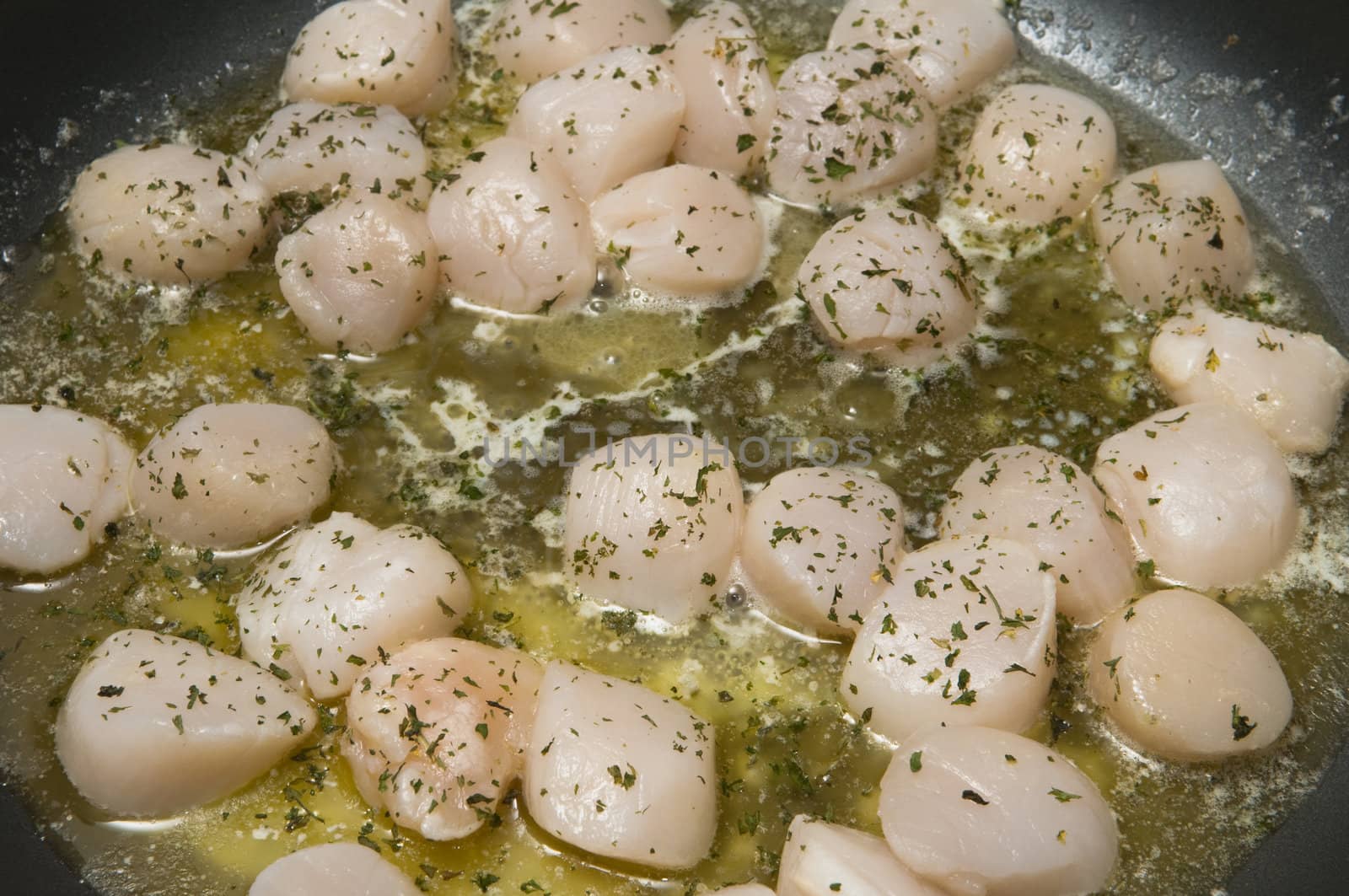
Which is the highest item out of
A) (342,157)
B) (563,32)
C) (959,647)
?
(563,32)

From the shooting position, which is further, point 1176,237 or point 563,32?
point 563,32

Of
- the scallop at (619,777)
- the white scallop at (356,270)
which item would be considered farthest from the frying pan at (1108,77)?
the scallop at (619,777)

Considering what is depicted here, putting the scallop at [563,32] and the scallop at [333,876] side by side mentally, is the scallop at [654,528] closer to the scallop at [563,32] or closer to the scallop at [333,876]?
the scallop at [333,876]

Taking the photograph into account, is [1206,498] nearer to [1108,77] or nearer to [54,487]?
[1108,77]

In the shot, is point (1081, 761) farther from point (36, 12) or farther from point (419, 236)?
point (36, 12)

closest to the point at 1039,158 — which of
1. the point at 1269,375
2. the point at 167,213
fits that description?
the point at 1269,375

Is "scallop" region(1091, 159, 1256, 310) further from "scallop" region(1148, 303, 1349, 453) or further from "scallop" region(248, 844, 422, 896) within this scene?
"scallop" region(248, 844, 422, 896)

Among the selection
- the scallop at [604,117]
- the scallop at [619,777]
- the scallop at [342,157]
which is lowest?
the scallop at [619,777]
